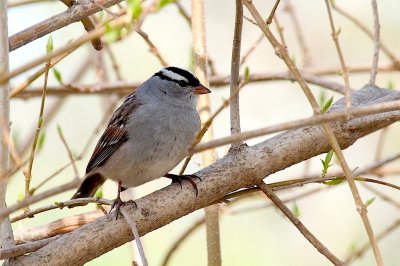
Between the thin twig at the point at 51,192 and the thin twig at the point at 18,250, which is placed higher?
the thin twig at the point at 18,250

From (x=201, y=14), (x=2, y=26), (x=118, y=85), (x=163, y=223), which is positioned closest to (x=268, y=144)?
(x=163, y=223)

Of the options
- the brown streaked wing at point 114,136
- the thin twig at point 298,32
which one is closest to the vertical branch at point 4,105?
the brown streaked wing at point 114,136

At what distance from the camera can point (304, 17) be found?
6.05 metres

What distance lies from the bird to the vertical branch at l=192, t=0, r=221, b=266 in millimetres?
71

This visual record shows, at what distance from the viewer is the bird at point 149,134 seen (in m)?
3.00

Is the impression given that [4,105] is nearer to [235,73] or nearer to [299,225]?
[235,73]

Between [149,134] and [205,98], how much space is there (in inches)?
13.7

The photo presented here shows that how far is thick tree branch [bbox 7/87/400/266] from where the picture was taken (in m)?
2.25

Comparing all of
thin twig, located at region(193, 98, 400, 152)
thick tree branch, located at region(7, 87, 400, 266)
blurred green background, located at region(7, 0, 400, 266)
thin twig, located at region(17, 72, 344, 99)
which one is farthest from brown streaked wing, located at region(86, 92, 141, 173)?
blurred green background, located at region(7, 0, 400, 266)

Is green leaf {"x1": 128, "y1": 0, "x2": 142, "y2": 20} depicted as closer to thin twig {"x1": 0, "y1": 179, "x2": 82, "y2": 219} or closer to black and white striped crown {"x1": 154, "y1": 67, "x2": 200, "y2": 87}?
thin twig {"x1": 0, "y1": 179, "x2": 82, "y2": 219}

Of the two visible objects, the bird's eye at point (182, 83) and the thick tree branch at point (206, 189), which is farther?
the bird's eye at point (182, 83)

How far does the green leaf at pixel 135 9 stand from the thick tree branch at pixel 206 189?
3.38 ft

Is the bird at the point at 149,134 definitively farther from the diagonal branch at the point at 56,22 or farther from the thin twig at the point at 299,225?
the diagonal branch at the point at 56,22

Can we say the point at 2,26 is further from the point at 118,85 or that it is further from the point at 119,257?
the point at 119,257
